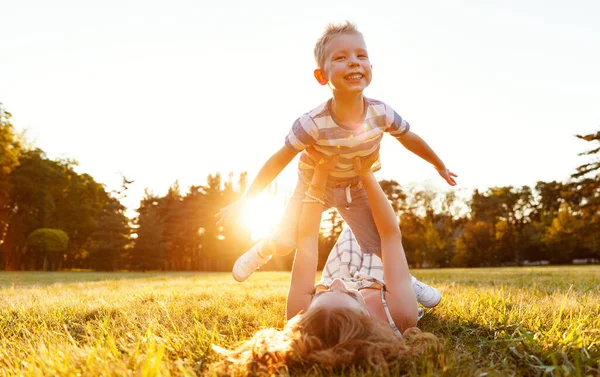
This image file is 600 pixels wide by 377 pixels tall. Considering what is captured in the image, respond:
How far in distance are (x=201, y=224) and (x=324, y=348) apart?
44.0m

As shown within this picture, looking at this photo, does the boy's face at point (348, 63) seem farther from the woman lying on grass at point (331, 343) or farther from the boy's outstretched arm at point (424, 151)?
the woman lying on grass at point (331, 343)

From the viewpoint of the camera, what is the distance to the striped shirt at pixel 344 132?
3.50 meters

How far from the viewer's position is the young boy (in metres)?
3.27

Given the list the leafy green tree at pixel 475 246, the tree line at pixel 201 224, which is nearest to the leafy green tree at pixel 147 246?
the tree line at pixel 201 224

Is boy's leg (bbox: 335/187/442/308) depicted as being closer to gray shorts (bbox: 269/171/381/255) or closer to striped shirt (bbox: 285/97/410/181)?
gray shorts (bbox: 269/171/381/255)

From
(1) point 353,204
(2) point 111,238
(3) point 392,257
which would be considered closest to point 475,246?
(2) point 111,238

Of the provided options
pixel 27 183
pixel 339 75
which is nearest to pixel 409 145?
pixel 339 75

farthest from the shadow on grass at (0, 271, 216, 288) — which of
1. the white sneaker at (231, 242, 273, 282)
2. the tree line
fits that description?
the tree line

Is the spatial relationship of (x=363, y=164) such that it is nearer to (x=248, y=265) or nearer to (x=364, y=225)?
(x=364, y=225)

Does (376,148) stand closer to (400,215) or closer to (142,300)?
(142,300)

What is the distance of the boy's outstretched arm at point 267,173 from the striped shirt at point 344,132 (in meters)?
0.09

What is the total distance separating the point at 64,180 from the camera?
127 ft

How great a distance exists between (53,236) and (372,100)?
34841mm

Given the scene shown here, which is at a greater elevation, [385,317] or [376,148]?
[376,148]
